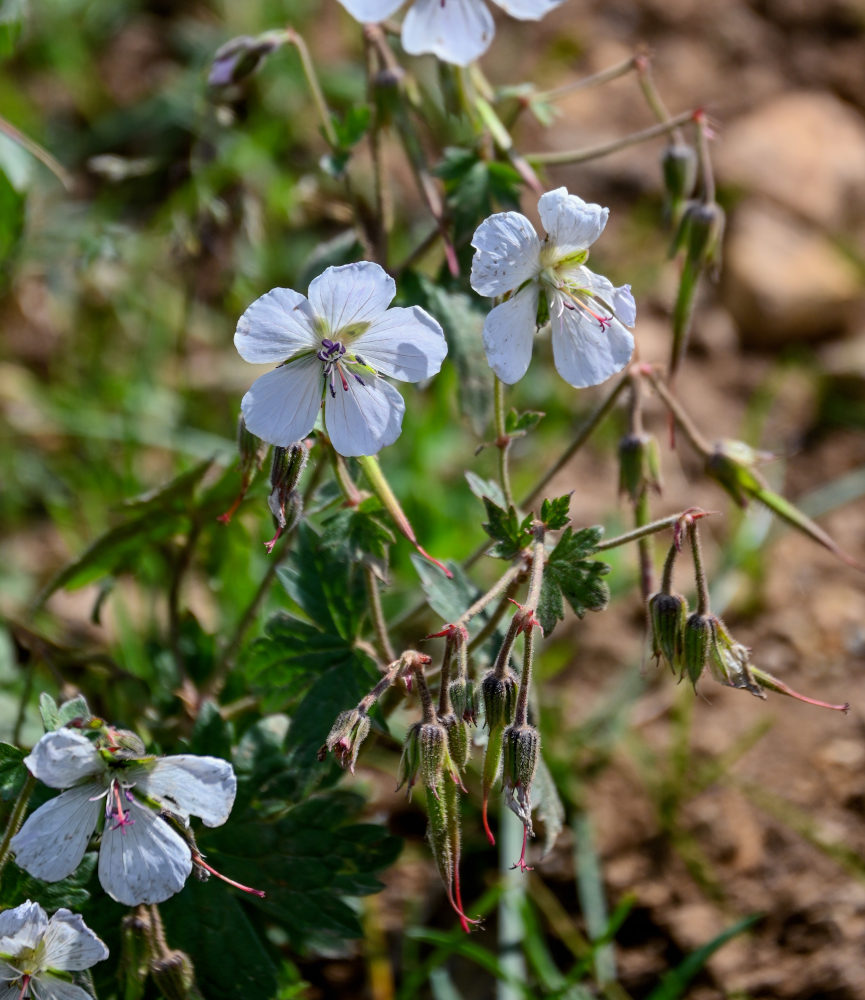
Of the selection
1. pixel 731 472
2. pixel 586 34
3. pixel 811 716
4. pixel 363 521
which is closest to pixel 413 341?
pixel 363 521

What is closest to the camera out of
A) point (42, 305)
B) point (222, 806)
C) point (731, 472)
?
point (222, 806)

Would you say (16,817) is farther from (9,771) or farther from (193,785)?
(193,785)

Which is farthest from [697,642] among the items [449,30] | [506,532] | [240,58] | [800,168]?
[800,168]

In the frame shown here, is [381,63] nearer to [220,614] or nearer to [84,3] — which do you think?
[220,614]

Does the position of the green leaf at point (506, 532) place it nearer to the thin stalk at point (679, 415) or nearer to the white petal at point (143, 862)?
the thin stalk at point (679, 415)

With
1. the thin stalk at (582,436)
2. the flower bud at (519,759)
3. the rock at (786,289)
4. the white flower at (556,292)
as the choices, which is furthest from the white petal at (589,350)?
the rock at (786,289)

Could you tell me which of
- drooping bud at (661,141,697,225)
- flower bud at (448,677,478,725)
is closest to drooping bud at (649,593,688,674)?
flower bud at (448,677,478,725)

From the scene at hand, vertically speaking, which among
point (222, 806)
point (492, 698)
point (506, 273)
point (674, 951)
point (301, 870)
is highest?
point (506, 273)
